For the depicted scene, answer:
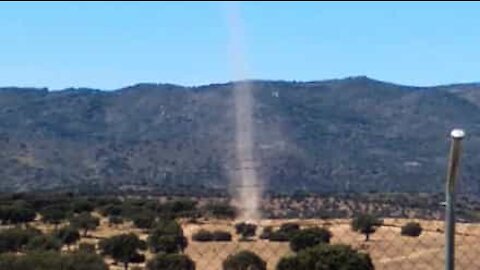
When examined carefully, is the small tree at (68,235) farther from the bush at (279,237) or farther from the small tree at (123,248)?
the bush at (279,237)

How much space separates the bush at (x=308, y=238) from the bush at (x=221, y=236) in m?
5.51

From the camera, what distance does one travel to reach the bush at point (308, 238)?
45.1 m

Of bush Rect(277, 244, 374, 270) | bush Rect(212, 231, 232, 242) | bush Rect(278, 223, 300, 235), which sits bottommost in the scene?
bush Rect(212, 231, 232, 242)

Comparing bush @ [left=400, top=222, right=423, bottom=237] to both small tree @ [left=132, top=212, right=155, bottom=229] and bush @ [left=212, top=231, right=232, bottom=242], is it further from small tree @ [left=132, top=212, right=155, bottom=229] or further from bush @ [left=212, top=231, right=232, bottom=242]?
small tree @ [left=132, top=212, right=155, bottom=229]

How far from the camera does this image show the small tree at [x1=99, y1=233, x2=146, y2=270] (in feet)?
144

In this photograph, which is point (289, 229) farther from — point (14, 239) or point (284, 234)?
point (14, 239)

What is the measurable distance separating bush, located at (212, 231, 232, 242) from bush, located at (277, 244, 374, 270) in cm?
1558

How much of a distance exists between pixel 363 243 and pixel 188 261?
10.7 m

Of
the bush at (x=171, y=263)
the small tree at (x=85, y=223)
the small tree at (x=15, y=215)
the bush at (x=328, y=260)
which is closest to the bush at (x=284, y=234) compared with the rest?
the bush at (x=171, y=263)

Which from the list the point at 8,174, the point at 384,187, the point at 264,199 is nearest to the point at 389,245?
the point at 264,199

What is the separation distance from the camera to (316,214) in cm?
7806

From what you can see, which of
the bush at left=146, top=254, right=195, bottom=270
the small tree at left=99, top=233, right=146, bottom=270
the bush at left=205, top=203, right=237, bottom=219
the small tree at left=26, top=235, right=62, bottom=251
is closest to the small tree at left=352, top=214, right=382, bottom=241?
the small tree at left=99, top=233, right=146, bottom=270

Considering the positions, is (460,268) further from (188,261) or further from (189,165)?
(189,165)

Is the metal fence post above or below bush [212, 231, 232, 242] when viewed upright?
above
